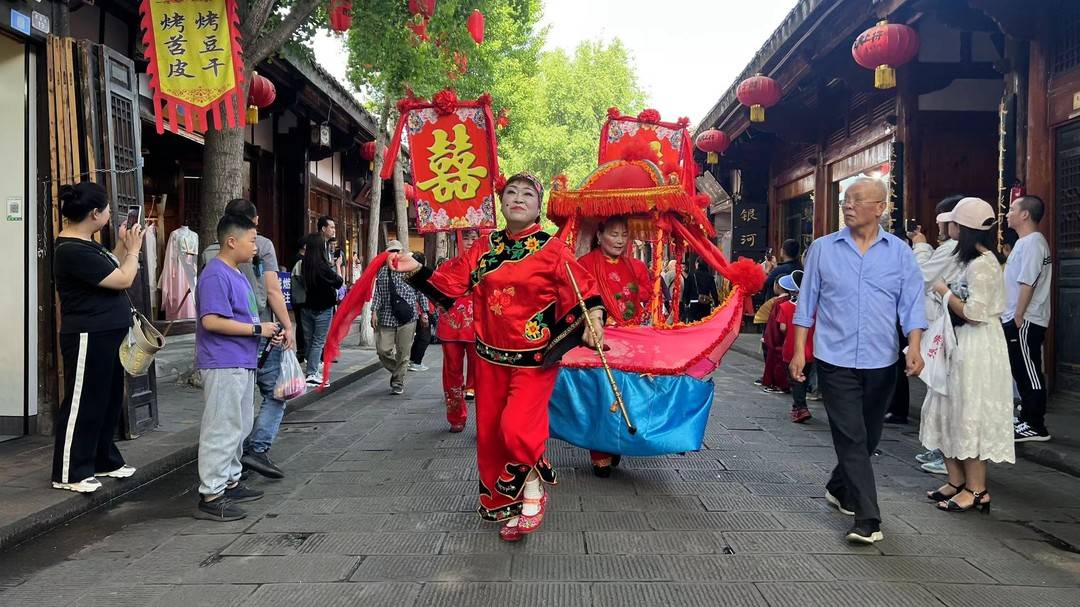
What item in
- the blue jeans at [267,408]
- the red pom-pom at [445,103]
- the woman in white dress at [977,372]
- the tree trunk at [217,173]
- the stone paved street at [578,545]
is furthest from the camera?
the tree trunk at [217,173]

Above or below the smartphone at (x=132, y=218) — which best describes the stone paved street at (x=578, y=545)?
below

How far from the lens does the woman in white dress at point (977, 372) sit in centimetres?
462

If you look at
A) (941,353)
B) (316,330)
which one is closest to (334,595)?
(941,353)

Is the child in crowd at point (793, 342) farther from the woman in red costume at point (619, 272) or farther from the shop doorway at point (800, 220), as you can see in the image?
the shop doorway at point (800, 220)

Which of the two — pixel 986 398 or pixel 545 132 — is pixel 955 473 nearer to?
pixel 986 398

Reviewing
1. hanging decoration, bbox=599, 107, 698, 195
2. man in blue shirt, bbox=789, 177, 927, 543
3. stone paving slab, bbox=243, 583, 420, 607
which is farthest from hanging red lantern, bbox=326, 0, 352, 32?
stone paving slab, bbox=243, 583, 420, 607

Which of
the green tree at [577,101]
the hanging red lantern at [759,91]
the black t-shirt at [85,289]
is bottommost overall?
the black t-shirt at [85,289]

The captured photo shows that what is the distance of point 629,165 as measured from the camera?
629cm

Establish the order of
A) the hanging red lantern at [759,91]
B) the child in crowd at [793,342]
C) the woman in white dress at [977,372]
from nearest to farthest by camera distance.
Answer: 1. the woman in white dress at [977,372]
2. the child in crowd at [793,342]
3. the hanging red lantern at [759,91]

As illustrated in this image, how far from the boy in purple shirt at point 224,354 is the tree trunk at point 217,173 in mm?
4442

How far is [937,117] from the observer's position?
1130 centimetres

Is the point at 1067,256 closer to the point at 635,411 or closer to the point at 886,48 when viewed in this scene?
the point at 886,48

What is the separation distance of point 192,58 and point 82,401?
142 inches

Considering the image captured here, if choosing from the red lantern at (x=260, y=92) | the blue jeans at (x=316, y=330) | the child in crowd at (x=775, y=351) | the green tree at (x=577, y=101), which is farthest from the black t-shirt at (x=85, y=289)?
the green tree at (x=577, y=101)
